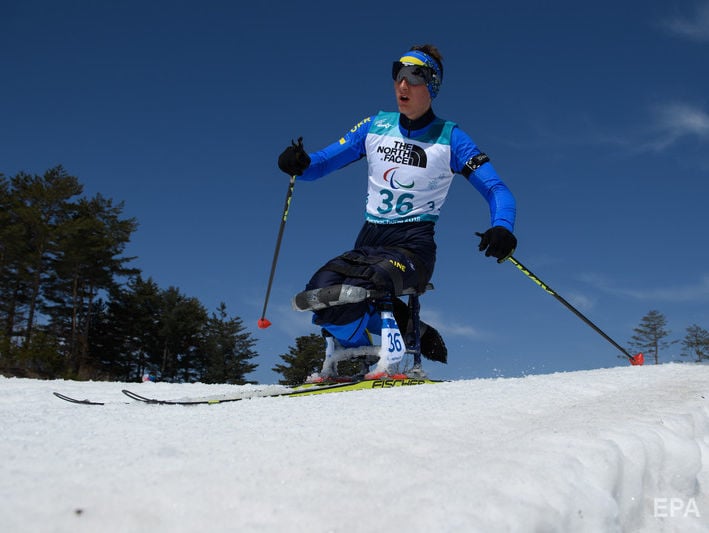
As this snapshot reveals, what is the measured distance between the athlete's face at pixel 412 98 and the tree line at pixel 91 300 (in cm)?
2267

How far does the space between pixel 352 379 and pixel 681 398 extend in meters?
2.47

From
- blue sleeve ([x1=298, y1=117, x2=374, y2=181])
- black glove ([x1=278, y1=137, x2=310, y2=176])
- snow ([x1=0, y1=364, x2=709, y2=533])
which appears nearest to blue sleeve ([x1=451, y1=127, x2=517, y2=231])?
blue sleeve ([x1=298, y1=117, x2=374, y2=181])

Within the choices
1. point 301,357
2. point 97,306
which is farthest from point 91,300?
point 301,357

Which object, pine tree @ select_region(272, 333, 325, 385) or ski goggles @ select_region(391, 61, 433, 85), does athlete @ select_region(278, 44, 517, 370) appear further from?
pine tree @ select_region(272, 333, 325, 385)

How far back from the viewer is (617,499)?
6.42ft

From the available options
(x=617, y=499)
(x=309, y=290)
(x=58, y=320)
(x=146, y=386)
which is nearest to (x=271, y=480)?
(x=617, y=499)

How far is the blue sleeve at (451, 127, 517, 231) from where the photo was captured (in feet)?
16.3

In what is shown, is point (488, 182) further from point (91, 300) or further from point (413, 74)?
point (91, 300)

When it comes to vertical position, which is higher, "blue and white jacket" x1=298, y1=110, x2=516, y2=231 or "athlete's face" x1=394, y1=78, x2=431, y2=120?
"athlete's face" x1=394, y1=78, x2=431, y2=120

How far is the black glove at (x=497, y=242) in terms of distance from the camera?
467 cm

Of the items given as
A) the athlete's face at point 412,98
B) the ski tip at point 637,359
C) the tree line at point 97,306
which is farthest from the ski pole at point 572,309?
the tree line at point 97,306

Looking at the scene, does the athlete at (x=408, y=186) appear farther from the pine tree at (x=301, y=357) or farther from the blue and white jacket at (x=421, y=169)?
the pine tree at (x=301, y=357)

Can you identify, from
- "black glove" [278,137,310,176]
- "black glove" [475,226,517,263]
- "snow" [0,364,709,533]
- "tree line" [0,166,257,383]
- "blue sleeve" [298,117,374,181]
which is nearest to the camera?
"snow" [0,364,709,533]

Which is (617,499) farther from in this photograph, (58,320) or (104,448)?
(58,320)
